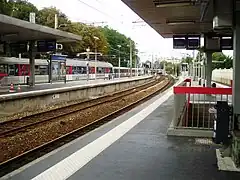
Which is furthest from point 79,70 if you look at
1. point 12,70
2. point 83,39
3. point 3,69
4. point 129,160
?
point 129,160

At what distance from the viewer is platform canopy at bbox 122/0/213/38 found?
10922mm

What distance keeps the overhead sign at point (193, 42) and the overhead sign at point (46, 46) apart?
11.1m

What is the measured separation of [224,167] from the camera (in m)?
6.02

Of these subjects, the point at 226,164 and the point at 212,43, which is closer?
the point at 226,164

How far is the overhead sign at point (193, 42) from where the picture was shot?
20.3m

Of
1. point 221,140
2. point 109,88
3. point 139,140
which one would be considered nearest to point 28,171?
point 139,140

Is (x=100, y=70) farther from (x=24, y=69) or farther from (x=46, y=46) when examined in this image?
(x=46, y=46)

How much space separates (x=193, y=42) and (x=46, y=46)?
12.4 m

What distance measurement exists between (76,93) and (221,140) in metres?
17.6

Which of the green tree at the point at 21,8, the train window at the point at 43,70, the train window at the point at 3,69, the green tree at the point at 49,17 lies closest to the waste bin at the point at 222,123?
the train window at the point at 3,69

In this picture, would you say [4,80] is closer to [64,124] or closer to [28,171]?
[64,124]

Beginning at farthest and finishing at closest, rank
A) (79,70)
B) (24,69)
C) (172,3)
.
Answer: (79,70)
(24,69)
(172,3)

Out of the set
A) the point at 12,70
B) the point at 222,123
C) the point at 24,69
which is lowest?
the point at 222,123

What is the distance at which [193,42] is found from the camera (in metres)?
20.5
